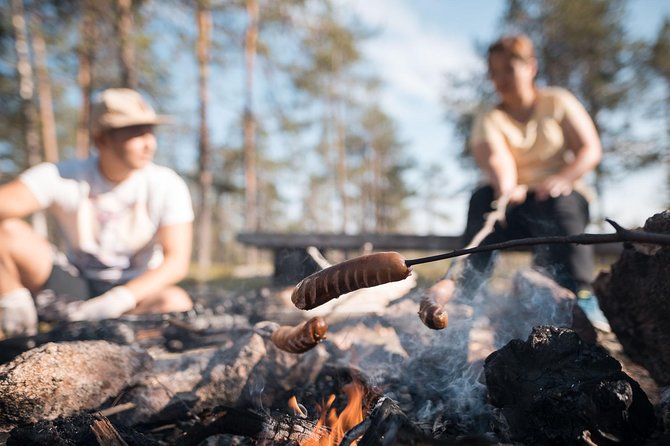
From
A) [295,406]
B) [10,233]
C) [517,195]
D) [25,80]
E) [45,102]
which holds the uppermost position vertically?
[25,80]

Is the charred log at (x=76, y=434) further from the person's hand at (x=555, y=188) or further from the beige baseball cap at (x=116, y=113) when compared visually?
the person's hand at (x=555, y=188)

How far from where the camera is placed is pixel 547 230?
271cm

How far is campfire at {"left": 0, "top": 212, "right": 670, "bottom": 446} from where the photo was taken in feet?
3.68

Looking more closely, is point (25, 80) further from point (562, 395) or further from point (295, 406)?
point (562, 395)

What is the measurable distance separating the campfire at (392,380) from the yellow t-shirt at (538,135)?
3.90ft

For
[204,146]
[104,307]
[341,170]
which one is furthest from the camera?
[341,170]

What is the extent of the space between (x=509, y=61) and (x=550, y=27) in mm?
11644

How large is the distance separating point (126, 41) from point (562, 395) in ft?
33.2

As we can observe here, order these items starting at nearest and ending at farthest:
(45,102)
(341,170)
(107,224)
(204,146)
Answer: (107,224) → (204,146) → (45,102) → (341,170)

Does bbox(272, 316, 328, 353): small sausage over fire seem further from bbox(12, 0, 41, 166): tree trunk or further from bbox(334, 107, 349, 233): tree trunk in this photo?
bbox(334, 107, 349, 233): tree trunk

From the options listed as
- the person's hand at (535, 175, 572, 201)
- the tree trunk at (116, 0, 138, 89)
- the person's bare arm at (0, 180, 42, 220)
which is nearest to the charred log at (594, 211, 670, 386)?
the person's hand at (535, 175, 572, 201)

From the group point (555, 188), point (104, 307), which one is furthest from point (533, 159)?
point (104, 307)

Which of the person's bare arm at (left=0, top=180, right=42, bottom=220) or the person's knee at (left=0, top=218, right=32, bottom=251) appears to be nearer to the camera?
the person's bare arm at (left=0, top=180, right=42, bottom=220)

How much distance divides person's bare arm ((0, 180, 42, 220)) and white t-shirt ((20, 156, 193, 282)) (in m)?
0.15
